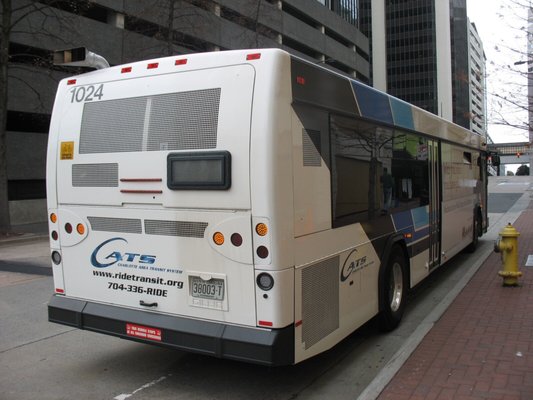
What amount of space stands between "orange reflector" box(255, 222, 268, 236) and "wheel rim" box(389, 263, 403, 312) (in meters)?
2.72

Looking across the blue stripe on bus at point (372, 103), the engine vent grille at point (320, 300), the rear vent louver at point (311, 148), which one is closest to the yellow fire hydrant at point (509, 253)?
the blue stripe on bus at point (372, 103)

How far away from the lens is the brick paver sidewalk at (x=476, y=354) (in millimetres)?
4125

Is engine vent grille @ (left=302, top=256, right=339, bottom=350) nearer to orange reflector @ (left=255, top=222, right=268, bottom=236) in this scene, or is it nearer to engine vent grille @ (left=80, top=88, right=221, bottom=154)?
orange reflector @ (left=255, top=222, right=268, bottom=236)

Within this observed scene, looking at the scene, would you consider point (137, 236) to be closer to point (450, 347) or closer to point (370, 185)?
point (370, 185)

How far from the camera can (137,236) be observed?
4.52 meters

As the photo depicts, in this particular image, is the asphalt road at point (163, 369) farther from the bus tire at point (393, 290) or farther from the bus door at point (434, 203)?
the bus door at point (434, 203)

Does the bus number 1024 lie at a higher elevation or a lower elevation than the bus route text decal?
higher

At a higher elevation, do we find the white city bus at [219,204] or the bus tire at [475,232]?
the white city bus at [219,204]

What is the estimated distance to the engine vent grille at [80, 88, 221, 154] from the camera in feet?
13.6

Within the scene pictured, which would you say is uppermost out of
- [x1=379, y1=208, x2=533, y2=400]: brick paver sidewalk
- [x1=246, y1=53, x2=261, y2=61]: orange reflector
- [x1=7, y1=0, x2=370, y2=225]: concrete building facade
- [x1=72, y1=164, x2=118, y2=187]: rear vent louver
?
[x1=7, y1=0, x2=370, y2=225]: concrete building facade

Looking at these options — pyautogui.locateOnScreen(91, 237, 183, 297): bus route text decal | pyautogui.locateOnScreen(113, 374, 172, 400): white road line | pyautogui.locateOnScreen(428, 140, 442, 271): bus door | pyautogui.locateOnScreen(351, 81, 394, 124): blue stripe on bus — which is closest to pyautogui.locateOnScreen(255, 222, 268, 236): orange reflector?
pyautogui.locateOnScreen(91, 237, 183, 297): bus route text decal

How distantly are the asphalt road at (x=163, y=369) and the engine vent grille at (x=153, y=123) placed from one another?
6.92 ft

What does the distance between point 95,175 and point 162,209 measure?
2.79ft

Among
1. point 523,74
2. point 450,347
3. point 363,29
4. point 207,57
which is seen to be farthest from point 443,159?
point 363,29
